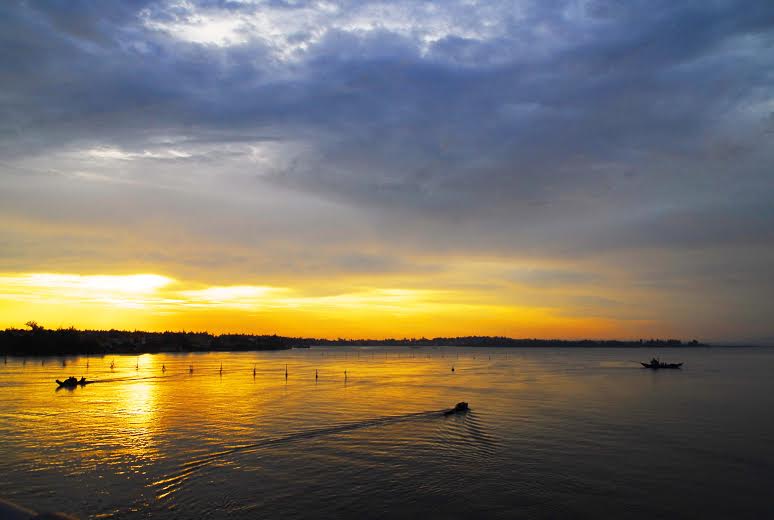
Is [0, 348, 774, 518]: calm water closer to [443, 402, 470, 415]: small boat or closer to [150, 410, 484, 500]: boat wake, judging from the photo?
[150, 410, 484, 500]: boat wake

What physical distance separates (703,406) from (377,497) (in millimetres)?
51615

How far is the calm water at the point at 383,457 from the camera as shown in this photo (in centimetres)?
2327

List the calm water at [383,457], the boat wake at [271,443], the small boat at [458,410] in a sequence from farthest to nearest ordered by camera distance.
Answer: the small boat at [458,410] < the boat wake at [271,443] < the calm water at [383,457]

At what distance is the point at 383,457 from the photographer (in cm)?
3186

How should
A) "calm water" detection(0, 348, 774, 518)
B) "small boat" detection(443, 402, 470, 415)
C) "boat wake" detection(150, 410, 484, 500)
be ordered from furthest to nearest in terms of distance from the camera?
"small boat" detection(443, 402, 470, 415) < "boat wake" detection(150, 410, 484, 500) < "calm water" detection(0, 348, 774, 518)

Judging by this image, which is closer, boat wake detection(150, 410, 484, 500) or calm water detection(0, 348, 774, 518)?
calm water detection(0, 348, 774, 518)

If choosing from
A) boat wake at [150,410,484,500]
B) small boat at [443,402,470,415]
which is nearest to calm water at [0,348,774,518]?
boat wake at [150,410,484,500]

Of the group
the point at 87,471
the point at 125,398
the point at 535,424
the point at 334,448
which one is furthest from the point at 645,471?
the point at 125,398

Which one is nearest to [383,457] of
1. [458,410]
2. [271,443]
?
[271,443]

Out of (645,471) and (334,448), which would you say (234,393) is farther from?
(645,471)

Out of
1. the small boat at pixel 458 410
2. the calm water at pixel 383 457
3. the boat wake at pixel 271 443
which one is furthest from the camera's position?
the small boat at pixel 458 410

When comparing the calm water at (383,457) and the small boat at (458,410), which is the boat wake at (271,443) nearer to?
the calm water at (383,457)

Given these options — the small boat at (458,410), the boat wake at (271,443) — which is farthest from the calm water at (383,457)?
the small boat at (458,410)

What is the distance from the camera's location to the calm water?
2327cm
